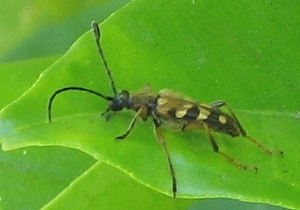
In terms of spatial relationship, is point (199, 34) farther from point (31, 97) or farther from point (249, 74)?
point (31, 97)

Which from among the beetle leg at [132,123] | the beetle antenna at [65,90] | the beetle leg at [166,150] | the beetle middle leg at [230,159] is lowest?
the beetle middle leg at [230,159]

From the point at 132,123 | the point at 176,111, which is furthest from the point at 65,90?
the point at 176,111

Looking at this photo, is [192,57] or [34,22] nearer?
[192,57]

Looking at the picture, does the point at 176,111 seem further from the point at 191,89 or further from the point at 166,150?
the point at 166,150

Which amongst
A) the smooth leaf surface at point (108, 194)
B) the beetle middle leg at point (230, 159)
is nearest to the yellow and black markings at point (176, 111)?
the beetle middle leg at point (230, 159)

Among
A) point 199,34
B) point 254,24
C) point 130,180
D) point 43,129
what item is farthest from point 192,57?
point 43,129

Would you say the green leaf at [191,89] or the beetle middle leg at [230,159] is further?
the beetle middle leg at [230,159]

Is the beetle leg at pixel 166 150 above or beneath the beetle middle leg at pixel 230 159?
above

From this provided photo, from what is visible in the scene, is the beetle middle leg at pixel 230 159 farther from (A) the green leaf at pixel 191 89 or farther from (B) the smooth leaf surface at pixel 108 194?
(B) the smooth leaf surface at pixel 108 194

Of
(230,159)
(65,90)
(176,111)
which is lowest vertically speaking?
(230,159)
